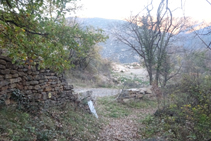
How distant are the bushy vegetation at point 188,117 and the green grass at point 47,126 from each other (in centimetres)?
239

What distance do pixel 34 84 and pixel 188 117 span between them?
4.72m

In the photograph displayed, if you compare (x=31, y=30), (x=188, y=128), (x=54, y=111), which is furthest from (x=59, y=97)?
(x=188, y=128)

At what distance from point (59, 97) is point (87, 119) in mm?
1422

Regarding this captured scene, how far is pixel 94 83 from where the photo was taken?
20297 mm

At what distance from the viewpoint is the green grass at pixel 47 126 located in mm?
3779

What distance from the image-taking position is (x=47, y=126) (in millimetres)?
4723

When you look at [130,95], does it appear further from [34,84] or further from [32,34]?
[32,34]

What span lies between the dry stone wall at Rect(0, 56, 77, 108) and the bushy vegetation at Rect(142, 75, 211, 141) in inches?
143

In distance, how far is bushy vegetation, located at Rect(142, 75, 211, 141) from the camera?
392 cm

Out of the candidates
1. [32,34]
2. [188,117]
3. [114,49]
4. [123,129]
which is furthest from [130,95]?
[114,49]

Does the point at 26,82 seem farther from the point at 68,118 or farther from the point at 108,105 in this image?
the point at 108,105

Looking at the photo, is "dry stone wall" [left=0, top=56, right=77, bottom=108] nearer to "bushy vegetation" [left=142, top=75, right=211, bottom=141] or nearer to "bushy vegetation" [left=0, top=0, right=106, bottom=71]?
"bushy vegetation" [left=0, top=0, right=106, bottom=71]

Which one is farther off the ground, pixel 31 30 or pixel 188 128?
pixel 31 30

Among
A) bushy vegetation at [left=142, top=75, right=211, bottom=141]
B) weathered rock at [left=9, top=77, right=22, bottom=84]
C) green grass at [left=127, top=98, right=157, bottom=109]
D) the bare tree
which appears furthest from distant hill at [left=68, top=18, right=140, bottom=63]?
green grass at [left=127, top=98, right=157, bottom=109]
